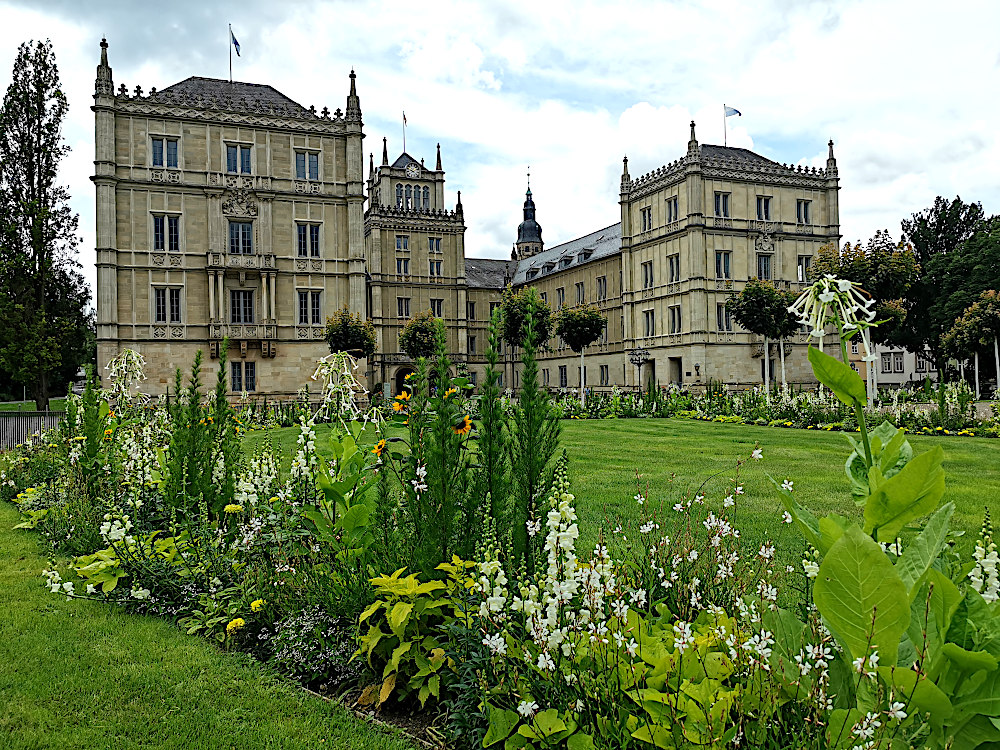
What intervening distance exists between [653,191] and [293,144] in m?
21.4

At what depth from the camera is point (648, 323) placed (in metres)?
43.8

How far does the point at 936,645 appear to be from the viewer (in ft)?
7.30

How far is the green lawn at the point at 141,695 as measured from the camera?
11.8 feet

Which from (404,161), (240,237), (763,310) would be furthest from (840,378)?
(404,161)

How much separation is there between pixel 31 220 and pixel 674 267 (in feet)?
110

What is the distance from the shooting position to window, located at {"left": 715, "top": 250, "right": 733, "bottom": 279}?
4050 centimetres

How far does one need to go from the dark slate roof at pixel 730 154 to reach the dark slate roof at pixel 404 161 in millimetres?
23444

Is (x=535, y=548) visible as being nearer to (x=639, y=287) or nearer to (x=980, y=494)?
(x=980, y=494)

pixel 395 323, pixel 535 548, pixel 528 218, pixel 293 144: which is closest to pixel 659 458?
pixel 535 548

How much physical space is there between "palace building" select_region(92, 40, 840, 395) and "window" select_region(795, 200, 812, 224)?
0.50ft

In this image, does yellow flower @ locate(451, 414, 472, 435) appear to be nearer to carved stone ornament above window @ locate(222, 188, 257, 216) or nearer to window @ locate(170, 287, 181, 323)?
window @ locate(170, 287, 181, 323)

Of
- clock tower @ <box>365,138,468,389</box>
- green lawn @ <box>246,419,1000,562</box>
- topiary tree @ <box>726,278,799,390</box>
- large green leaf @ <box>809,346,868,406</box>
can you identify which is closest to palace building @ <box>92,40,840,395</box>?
clock tower @ <box>365,138,468,389</box>

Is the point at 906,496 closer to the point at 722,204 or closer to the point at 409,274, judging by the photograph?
the point at 722,204

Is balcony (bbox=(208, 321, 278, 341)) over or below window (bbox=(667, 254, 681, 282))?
below
